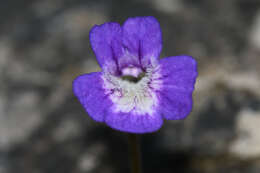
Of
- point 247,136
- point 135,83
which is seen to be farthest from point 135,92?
point 247,136

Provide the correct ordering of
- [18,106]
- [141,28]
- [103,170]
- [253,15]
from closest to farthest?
[141,28]
[103,170]
[18,106]
[253,15]

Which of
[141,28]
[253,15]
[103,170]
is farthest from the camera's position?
[253,15]

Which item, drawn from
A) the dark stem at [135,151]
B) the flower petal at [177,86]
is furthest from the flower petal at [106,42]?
the dark stem at [135,151]

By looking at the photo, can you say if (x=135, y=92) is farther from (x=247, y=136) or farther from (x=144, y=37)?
(x=247, y=136)

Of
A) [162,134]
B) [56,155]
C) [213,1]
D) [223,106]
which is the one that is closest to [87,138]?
[56,155]

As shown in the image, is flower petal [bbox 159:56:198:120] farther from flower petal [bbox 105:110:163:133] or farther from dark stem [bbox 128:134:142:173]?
dark stem [bbox 128:134:142:173]

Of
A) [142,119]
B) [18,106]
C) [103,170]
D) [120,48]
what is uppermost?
[120,48]

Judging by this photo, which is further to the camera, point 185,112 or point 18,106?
point 18,106

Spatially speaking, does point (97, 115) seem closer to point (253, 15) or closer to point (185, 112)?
point (185, 112)
